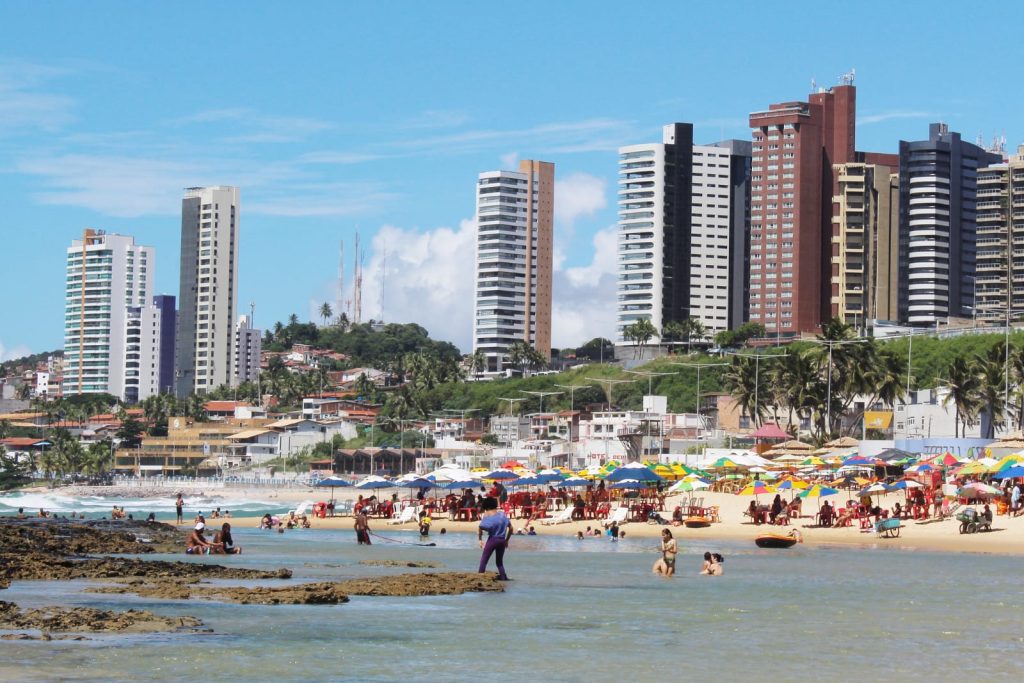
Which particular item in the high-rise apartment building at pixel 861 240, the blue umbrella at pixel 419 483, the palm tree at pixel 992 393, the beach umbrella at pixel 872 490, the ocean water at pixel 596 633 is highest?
the high-rise apartment building at pixel 861 240

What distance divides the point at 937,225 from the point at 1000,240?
9.45m

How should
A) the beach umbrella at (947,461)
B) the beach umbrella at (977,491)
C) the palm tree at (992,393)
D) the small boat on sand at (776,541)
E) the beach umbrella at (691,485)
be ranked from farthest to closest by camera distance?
the palm tree at (992,393)
the beach umbrella at (947,461)
the beach umbrella at (691,485)
the beach umbrella at (977,491)
the small boat on sand at (776,541)

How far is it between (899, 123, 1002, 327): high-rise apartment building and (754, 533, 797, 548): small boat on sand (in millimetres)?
151914

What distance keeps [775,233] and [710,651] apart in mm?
179766

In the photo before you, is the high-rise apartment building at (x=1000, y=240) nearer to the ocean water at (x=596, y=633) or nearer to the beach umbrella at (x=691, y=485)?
the beach umbrella at (x=691, y=485)

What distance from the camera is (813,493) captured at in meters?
53.4

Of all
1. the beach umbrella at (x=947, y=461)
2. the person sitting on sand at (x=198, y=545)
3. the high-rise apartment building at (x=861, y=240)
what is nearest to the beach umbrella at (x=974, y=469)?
the beach umbrella at (x=947, y=461)

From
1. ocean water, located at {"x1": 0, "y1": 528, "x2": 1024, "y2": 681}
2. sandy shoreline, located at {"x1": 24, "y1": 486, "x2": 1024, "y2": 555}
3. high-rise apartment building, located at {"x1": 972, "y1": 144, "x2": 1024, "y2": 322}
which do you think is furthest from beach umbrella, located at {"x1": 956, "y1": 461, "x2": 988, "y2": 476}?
high-rise apartment building, located at {"x1": 972, "y1": 144, "x2": 1024, "y2": 322}

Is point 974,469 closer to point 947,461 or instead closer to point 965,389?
point 947,461

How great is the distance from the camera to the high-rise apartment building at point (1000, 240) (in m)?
192

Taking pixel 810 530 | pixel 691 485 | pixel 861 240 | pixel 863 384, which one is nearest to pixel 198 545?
pixel 691 485

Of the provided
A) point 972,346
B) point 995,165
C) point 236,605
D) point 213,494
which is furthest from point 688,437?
point 236,605

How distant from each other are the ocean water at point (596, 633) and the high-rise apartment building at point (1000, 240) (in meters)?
166

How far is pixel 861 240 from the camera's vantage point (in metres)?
191
